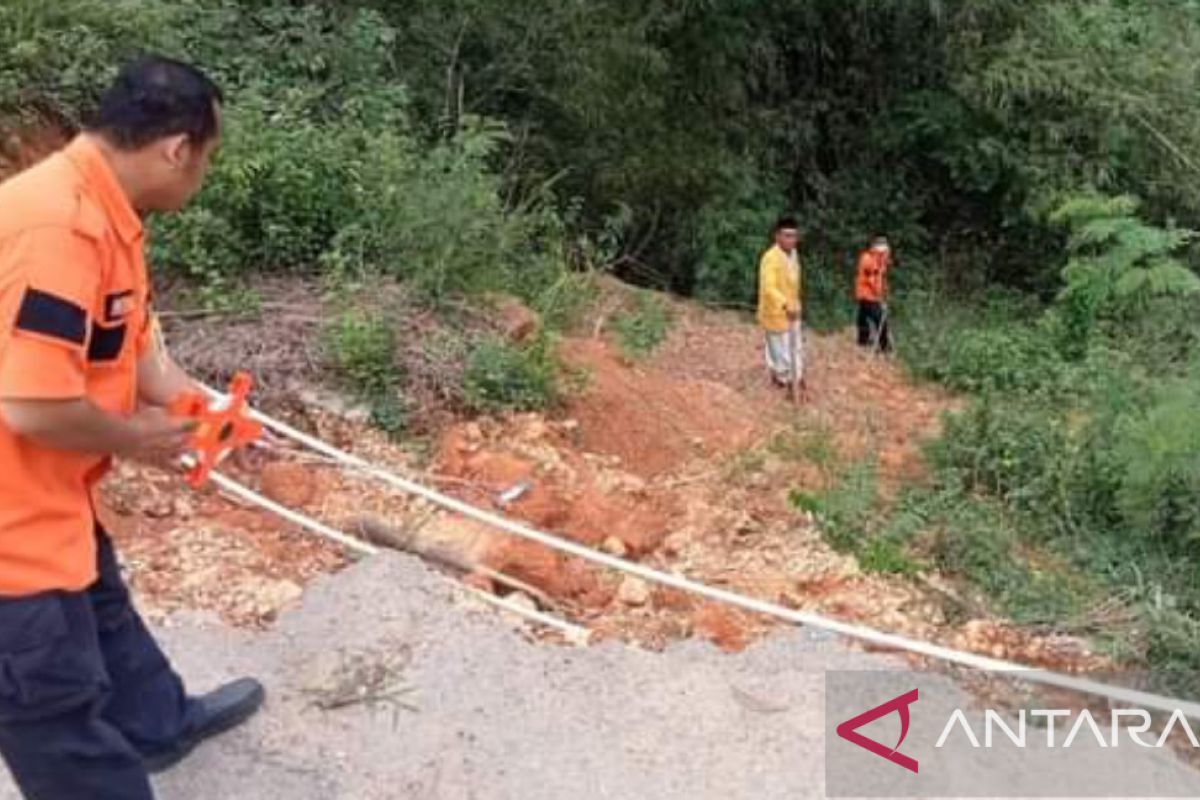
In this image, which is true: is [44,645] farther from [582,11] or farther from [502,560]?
[582,11]

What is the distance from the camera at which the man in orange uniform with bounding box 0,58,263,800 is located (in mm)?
2508

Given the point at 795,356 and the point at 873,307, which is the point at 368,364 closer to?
the point at 795,356

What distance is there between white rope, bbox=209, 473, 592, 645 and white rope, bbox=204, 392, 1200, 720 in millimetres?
255

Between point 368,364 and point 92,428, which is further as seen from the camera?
point 368,364

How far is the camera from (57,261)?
2.51 metres

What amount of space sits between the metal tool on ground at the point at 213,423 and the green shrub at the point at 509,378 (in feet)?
8.13

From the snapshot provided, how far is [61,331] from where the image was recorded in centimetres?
251

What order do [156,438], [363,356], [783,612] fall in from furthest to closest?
[363,356] → [783,612] → [156,438]

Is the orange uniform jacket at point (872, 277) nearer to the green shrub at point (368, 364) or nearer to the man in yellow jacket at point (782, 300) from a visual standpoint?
the man in yellow jacket at point (782, 300)

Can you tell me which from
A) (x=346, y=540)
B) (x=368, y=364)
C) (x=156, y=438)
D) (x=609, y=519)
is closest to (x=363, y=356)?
(x=368, y=364)

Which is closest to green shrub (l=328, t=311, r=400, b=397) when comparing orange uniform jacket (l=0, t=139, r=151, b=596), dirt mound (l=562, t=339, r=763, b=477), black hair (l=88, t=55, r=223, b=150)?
dirt mound (l=562, t=339, r=763, b=477)

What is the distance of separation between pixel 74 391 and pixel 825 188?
1067 cm

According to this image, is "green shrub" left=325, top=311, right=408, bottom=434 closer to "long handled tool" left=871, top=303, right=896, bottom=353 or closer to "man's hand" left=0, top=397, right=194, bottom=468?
"man's hand" left=0, top=397, right=194, bottom=468

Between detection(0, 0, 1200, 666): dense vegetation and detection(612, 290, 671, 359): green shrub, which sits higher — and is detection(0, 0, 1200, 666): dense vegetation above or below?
above
